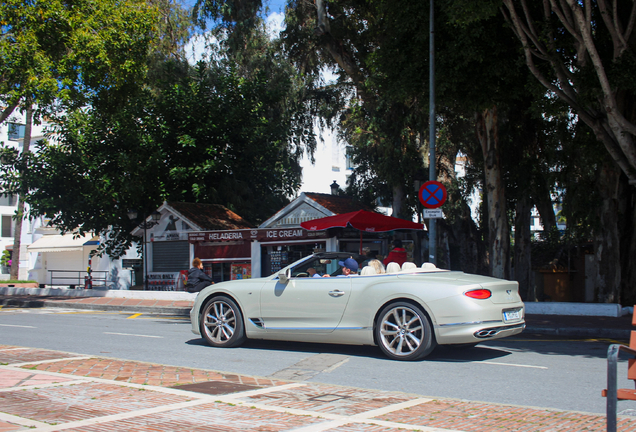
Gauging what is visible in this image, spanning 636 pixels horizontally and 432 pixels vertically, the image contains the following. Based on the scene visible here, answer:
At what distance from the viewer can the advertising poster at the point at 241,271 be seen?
20969mm

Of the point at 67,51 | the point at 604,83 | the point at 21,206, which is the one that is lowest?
the point at 21,206

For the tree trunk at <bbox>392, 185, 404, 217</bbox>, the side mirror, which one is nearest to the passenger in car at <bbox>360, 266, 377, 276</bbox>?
the side mirror

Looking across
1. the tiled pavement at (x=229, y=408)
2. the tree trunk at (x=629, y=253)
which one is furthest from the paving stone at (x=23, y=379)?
the tree trunk at (x=629, y=253)

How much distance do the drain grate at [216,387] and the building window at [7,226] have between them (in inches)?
1989

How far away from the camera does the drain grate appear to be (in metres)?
6.07

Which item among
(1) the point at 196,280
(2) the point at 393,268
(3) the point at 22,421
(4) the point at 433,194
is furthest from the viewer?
(4) the point at 433,194

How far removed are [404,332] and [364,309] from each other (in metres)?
0.61

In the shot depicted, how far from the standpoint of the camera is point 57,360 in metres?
7.96

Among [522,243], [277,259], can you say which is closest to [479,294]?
[277,259]

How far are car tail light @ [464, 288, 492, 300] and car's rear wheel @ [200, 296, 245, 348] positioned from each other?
339 centimetres

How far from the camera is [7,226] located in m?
51.2

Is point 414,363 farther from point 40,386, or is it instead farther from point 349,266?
point 40,386

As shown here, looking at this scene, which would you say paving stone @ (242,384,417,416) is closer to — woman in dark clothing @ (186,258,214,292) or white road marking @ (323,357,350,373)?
white road marking @ (323,357,350,373)

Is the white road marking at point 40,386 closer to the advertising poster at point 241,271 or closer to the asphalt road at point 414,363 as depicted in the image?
the asphalt road at point 414,363
